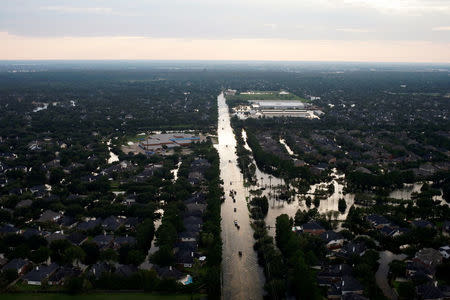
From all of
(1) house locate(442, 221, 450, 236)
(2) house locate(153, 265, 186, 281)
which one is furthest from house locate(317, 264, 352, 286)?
(1) house locate(442, 221, 450, 236)

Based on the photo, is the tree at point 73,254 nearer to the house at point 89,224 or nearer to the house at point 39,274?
the house at point 39,274

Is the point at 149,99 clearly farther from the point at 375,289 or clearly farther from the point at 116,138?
the point at 375,289

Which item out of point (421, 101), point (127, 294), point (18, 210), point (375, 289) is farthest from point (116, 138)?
point (421, 101)

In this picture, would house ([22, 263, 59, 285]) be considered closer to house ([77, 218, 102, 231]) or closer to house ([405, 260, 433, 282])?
house ([77, 218, 102, 231])

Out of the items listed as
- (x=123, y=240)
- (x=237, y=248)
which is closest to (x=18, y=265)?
(x=123, y=240)

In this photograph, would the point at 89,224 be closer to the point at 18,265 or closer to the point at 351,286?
the point at 18,265

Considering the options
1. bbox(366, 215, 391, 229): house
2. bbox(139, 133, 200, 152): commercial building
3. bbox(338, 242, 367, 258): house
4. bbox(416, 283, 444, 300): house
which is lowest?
bbox(416, 283, 444, 300): house
